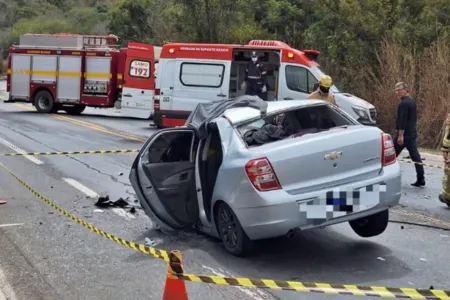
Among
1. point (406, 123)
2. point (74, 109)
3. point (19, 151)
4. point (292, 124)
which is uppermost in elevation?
point (292, 124)

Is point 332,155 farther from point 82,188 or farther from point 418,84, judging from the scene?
point 418,84

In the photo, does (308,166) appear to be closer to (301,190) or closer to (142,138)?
(301,190)

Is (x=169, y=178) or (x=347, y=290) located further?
(x=169, y=178)

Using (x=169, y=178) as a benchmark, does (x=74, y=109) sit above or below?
below

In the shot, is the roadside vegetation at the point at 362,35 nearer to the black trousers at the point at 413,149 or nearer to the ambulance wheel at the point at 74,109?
the black trousers at the point at 413,149

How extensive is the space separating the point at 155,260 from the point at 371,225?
225 cm

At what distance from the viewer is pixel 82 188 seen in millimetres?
10445

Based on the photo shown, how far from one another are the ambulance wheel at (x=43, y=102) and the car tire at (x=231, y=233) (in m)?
21.7

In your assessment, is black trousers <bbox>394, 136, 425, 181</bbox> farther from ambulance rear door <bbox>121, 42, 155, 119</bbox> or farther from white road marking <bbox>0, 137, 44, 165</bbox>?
ambulance rear door <bbox>121, 42, 155, 119</bbox>

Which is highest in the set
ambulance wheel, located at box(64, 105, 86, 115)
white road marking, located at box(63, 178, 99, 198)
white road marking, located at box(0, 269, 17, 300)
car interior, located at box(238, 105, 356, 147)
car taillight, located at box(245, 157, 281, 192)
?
car interior, located at box(238, 105, 356, 147)

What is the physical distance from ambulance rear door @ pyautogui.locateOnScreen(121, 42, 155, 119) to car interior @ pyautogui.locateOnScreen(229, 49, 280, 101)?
4.87 metres

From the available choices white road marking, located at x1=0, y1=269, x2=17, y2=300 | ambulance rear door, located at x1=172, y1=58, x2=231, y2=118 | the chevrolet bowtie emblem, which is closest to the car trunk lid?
the chevrolet bowtie emblem

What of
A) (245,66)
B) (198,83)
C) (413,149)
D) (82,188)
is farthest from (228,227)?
(245,66)

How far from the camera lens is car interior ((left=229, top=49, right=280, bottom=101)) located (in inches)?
695
